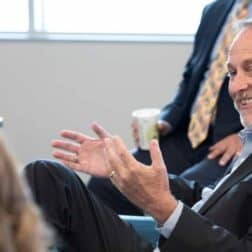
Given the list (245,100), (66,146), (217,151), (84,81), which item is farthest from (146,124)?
(84,81)

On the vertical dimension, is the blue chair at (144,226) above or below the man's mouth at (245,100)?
below

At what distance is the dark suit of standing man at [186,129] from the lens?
237 cm

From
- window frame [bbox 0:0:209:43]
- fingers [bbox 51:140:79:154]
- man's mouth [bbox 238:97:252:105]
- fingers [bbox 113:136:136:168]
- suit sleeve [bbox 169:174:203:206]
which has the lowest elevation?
suit sleeve [bbox 169:174:203:206]

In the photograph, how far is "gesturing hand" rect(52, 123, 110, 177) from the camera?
1.87m

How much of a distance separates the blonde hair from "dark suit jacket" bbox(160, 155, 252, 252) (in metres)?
0.96

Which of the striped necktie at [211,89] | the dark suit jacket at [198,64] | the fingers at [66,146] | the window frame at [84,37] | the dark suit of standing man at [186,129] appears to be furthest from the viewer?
the window frame at [84,37]

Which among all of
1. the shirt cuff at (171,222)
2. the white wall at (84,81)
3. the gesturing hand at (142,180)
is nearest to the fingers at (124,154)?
the gesturing hand at (142,180)

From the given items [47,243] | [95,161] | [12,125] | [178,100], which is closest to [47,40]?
[12,125]

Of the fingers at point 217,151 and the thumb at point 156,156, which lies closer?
the thumb at point 156,156

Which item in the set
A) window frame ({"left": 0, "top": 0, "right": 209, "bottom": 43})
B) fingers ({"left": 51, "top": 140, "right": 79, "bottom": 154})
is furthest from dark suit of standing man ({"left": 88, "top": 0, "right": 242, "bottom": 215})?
window frame ({"left": 0, "top": 0, "right": 209, "bottom": 43})

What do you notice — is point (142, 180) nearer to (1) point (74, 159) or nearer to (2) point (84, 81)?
(1) point (74, 159)

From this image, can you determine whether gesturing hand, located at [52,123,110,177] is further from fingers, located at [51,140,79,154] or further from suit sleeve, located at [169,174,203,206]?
suit sleeve, located at [169,174,203,206]

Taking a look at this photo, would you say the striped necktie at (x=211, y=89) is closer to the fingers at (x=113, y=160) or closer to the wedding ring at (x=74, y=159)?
the wedding ring at (x=74, y=159)

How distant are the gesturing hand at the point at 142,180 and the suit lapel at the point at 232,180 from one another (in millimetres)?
165
